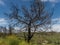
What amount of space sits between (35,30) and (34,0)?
3.07 meters

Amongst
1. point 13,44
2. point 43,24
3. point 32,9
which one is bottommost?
point 13,44

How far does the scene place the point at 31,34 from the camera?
67.8 feet

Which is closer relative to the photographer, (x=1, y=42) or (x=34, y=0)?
(x=1, y=42)

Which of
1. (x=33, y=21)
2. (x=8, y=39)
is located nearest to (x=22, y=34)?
(x=33, y=21)

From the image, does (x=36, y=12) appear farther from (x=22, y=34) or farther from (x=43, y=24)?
(x=22, y=34)

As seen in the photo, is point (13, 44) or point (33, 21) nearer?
point (13, 44)

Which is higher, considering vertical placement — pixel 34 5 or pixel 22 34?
pixel 34 5

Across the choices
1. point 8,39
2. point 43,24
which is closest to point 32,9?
point 43,24

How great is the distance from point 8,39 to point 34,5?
1005cm

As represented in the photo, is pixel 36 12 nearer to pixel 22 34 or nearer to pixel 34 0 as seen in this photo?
A: pixel 34 0

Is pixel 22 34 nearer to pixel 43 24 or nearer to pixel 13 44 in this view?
pixel 43 24

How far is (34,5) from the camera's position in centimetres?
2031

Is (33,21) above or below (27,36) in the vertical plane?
above

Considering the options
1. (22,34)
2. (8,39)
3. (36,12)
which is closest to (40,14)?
(36,12)
